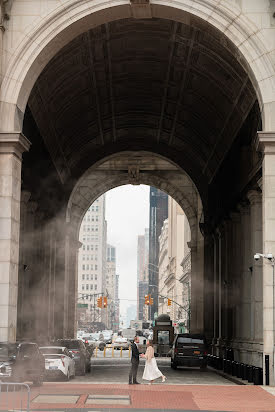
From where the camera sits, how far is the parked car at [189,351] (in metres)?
41.9

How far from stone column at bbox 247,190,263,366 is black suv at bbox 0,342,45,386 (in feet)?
42.4

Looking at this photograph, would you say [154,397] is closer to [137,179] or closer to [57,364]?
[57,364]

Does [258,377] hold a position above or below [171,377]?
above

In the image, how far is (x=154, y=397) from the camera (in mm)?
22312

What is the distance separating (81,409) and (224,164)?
93.2ft

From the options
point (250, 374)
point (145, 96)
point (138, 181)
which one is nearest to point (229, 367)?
point (250, 374)

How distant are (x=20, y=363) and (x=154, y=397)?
4.08 m

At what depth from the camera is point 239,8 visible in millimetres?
28094

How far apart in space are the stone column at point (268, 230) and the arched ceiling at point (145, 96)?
12.5 feet

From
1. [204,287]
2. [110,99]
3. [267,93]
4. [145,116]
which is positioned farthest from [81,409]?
[204,287]

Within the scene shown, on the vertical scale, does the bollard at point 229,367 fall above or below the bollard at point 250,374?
below

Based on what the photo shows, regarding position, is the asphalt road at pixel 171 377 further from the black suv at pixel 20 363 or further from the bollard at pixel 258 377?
the black suv at pixel 20 363

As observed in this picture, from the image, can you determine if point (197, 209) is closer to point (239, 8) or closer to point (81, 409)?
point (239, 8)

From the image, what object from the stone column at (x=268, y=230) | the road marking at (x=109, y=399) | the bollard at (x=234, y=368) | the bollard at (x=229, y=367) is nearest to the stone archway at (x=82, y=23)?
the stone column at (x=268, y=230)
